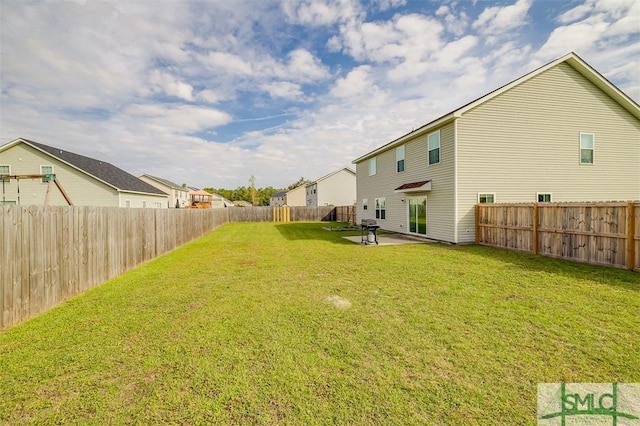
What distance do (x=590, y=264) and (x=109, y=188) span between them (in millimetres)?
27788

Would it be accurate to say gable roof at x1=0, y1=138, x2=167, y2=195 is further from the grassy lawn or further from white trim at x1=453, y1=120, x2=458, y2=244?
white trim at x1=453, y1=120, x2=458, y2=244

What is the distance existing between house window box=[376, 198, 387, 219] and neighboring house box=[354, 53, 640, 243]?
15.6ft

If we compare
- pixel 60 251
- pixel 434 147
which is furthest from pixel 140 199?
pixel 434 147

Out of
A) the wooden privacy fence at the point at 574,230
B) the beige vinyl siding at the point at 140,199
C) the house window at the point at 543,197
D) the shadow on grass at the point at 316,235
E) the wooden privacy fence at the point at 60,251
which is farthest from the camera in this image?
the beige vinyl siding at the point at 140,199

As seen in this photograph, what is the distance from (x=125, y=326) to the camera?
412cm

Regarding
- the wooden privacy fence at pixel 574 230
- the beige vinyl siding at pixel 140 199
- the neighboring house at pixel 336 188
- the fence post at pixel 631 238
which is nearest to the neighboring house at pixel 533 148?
the wooden privacy fence at pixel 574 230

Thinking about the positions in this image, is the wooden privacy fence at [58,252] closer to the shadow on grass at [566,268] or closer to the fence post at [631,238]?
the shadow on grass at [566,268]

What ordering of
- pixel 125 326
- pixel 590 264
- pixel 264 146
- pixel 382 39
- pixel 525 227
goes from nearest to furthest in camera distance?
pixel 125 326 < pixel 590 264 < pixel 525 227 < pixel 382 39 < pixel 264 146

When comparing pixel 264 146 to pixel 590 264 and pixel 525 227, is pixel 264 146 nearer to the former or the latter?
pixel 525 227

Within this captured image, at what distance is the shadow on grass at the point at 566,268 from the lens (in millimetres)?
6013

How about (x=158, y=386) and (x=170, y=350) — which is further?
(x=170, y=350)

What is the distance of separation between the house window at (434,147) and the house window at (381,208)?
5.78m

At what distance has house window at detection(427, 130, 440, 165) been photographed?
13.1 metres

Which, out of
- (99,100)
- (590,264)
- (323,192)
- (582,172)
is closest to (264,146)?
(323,192)
